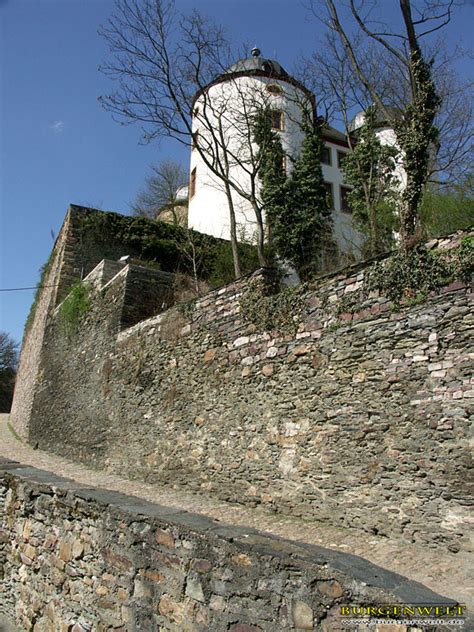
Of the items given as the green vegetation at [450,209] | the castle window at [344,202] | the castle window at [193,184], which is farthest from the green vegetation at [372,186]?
the castle window at [193,184]

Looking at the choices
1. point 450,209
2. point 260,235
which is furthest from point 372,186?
point 450,209

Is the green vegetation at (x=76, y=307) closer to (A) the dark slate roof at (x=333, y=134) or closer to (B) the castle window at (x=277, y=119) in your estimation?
(B) the castle window at (x=277, y=119)

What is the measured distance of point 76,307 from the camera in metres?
13.5

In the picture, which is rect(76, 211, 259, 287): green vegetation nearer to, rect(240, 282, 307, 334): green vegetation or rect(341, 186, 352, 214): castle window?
rect(341, 186, 352, 214): castle window

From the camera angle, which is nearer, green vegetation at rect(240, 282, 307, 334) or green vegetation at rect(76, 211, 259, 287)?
green vegetation at rect(240, 282, 307, 334)

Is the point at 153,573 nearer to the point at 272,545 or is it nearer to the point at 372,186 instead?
the point at 272,545

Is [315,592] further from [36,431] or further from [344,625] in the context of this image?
[36,431]

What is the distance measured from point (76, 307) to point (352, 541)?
10538 mm

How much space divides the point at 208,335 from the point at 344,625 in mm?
6134

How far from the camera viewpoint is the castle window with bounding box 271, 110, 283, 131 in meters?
13.9

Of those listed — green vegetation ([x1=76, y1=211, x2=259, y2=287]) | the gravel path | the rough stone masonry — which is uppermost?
green vegetation ([x1=76, y1=211, x2=259, y2=287])

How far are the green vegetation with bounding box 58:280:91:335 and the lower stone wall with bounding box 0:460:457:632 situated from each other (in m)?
8.40

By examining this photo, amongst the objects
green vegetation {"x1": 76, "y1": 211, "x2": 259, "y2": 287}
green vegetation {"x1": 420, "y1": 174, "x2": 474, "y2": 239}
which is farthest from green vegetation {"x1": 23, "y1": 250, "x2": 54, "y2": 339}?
green vegetation {"x1": 420, "y1": 174, "x2": 474, "y2": 239}

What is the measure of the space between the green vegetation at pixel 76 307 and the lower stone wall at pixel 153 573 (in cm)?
840
